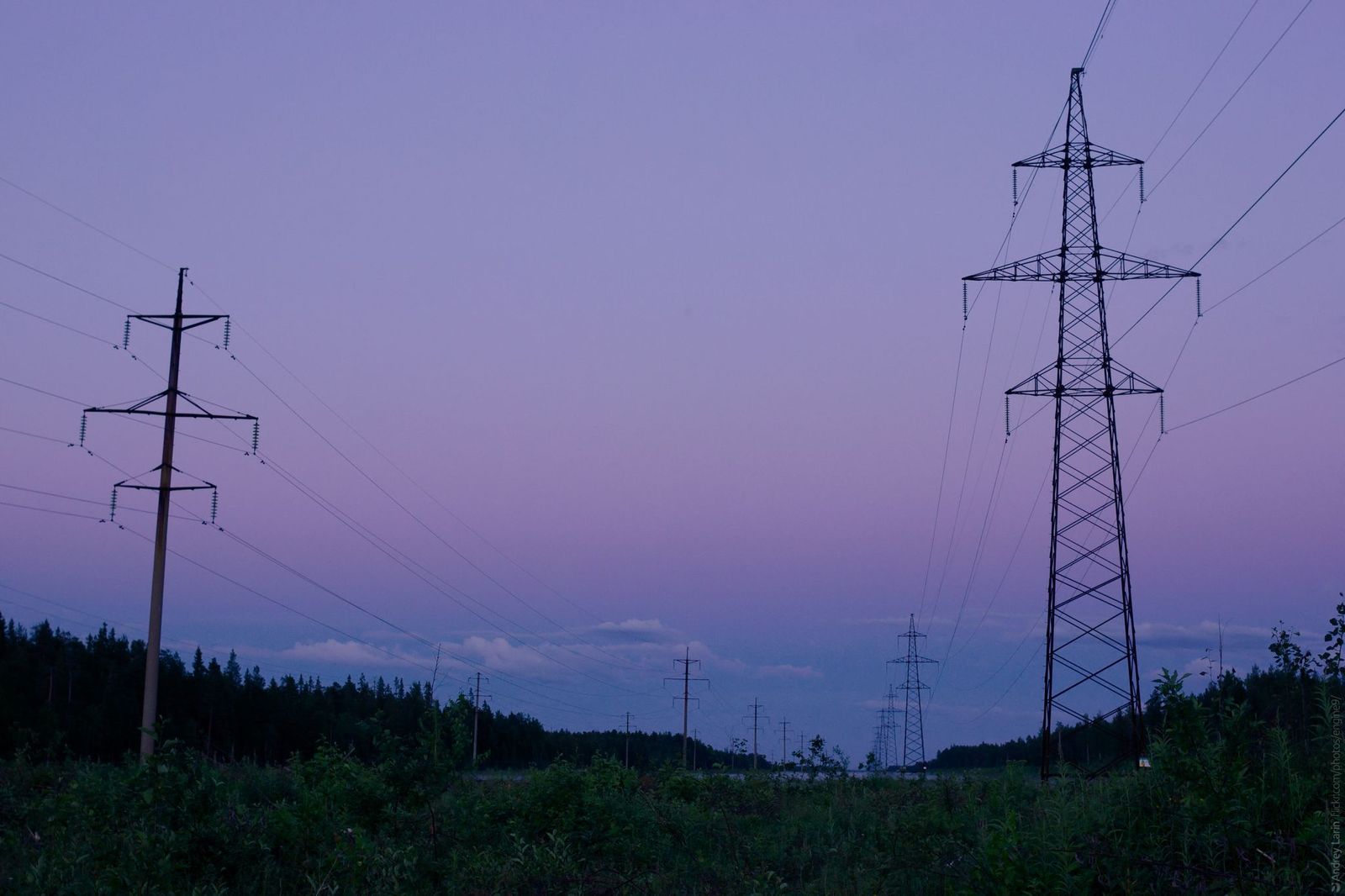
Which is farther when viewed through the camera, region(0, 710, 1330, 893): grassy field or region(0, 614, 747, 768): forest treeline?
region(0, 614, 747, 768): forest treeline

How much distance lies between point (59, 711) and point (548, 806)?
83867mm

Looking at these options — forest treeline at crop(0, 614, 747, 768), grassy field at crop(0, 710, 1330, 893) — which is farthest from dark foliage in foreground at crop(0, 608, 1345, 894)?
forest treeline at crop(0, 614, 747, 768)

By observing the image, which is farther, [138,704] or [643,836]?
[138,704]

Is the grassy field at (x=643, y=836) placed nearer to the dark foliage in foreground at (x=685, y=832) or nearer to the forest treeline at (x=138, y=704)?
the dark foliage in foreground at (x=685, y=832)

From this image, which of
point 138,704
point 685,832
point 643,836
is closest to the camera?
point 643,836

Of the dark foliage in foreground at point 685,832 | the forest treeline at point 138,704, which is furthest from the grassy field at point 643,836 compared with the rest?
the forest treeline at point 138,704

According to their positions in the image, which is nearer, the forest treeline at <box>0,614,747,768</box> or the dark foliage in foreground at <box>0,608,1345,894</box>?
the dark foliage in foreground at <box>0,608,1345,894</box>

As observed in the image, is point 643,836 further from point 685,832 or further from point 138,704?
point 138,704

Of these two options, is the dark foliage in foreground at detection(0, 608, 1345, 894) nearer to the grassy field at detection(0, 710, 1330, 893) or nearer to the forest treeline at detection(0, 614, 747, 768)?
the grassy field at detection(0, 710, 1330, 893)

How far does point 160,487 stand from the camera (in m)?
35.2

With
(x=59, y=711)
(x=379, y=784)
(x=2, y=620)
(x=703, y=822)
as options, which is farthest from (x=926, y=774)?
(x=2, y=620)

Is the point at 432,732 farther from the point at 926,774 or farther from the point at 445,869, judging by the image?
the point at 926,774

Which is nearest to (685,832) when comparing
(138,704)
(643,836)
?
(643,836)

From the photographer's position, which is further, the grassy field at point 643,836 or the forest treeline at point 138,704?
the forest treeline at point 138,704
